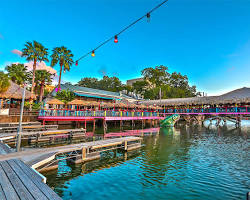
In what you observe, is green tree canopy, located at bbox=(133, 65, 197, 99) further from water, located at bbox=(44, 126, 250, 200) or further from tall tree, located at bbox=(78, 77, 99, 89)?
water, located at bbox=(44, 126, 250, 200)

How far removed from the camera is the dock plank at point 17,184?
377 centimetres

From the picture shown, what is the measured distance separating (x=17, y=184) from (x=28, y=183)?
0.92 feet

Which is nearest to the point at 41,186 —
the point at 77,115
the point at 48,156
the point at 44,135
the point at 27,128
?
the point at 48,156

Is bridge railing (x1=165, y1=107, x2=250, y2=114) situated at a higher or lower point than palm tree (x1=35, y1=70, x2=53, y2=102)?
lower

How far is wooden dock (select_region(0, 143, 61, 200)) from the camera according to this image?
12.4 ft

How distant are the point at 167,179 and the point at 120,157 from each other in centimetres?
466

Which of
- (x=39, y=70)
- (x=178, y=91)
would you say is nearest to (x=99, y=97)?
(x=39, y=70)

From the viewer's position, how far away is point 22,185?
4336 millimetres

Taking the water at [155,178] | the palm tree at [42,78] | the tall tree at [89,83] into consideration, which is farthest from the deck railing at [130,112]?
the tall tree at [89,83]

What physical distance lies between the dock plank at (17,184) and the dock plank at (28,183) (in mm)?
89

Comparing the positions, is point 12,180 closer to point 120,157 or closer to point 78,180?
point 78,180

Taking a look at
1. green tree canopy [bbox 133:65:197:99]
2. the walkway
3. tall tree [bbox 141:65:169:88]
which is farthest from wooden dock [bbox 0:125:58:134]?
tall tree [bbox 141:65:169:88]

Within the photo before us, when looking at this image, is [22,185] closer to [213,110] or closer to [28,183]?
[28,183]

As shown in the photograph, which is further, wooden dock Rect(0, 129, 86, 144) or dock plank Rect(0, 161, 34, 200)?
wooden dock Rect(0, 129, 86, 144)
